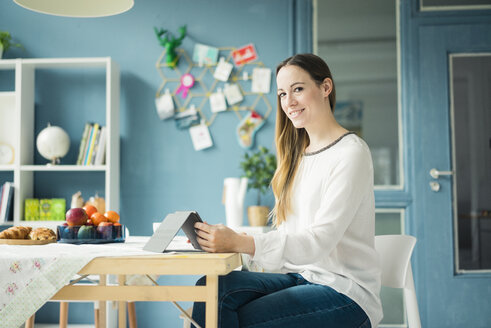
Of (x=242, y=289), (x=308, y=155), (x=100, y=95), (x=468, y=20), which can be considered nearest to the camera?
(x=242, y=289)

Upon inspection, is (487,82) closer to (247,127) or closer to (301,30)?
(301,30)

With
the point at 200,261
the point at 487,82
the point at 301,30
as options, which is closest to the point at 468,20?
the point at 487,82

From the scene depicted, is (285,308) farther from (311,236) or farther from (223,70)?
(223,70)

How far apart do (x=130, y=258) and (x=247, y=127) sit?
2.19m

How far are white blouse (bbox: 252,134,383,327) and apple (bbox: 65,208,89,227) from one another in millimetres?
610

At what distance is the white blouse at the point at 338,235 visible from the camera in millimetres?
1338

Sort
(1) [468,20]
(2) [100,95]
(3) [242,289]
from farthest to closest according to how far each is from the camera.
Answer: (2) [100,95], (1) [468,20], (3) [242,289]

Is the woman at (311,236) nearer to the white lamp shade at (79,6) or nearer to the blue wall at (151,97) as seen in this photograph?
the white lamp shade at (79,6)

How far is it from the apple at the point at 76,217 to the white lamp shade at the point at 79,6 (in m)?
0.86

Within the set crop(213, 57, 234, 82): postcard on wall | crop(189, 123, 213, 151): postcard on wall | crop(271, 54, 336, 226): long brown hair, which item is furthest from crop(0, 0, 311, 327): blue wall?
crop(271, 54, 336, 226): long brown hair

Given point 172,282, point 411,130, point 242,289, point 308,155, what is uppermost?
point 411,130

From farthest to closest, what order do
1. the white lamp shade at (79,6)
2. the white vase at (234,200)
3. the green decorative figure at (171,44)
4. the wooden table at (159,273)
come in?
the green decorative figure at (171,44), the white vase at (234,200), the white lamp shade at (79,6), the wooden table at (159,273)

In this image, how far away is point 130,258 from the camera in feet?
3.98

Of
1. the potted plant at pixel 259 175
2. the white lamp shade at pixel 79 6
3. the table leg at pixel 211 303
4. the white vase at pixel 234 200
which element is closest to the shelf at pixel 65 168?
the white vase at pixel 234 200
